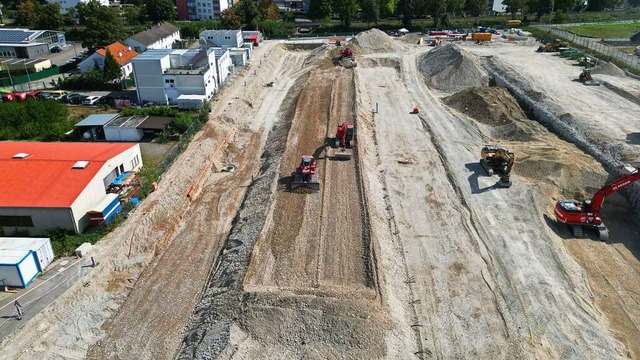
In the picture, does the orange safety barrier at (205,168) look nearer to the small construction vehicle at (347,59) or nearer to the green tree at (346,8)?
the small construction vehicle at (347,59)

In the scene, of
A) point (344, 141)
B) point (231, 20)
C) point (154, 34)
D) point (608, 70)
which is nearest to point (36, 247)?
point (344, 141)

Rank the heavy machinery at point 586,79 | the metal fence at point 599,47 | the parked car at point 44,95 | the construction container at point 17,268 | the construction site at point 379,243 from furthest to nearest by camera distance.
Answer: the metal fence at point 599,47 < the heavy machinery at point 586,79 < the parked car at point 44,95 < the construction container at point 17,268 < the construction site at point 379,243

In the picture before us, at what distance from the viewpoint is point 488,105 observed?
1638 inches

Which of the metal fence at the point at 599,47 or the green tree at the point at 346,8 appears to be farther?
the green tree at the point at 346,8

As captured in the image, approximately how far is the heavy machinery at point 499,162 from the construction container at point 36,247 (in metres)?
25.6

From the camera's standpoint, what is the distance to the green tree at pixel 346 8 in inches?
3182

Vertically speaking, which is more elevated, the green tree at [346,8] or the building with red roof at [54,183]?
the green tree at [346,8]

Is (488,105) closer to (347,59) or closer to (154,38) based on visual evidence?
(347,59)

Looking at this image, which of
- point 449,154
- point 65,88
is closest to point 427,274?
point 449,154

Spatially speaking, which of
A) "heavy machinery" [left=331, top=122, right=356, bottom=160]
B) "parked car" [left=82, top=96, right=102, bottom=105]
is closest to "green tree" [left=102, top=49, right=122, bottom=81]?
"parked car" [left=82, top=96, right=102, bottom=105]

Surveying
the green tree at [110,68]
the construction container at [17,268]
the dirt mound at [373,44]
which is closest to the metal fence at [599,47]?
the dirt mound at [373,44]

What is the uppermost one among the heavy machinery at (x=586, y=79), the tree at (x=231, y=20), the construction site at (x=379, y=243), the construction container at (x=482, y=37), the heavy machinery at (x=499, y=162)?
the tree at (x=231, y=20)

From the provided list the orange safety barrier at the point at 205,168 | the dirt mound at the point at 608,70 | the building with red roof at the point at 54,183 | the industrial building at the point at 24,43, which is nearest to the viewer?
the building with red roof at the point at 54,183

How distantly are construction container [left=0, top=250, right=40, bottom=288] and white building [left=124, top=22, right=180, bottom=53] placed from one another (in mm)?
44385
